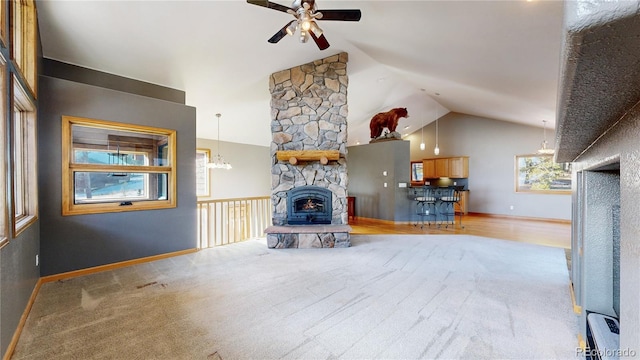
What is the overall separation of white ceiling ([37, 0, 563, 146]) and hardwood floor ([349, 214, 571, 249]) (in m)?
2.53

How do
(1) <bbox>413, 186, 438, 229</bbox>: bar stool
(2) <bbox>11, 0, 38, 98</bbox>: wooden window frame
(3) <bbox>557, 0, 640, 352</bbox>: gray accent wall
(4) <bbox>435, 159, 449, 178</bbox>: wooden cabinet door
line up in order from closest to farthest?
1. (3) <bbox>557, 0, 640, 352</bbox>: gray accent wall
2. (2) <bbox>11, 0, 38, 98</bbox>: wooden window frame
3. (1) <bbox>413, 186, 438, 229</bbox>: bar stool
4. (4) <bbox>435, 159, 449, 178</bbox>: wooden cabinet door

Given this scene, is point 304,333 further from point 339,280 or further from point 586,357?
point 586,357

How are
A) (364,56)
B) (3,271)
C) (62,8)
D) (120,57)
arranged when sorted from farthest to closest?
1. (364,56)
2. (120,57)
3. (62,8)
4. (3,271)

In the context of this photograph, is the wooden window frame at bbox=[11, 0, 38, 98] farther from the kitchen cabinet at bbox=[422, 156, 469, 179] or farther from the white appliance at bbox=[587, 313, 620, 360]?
the kitchen cabinet at bbox=[422, 156, 469, 179]

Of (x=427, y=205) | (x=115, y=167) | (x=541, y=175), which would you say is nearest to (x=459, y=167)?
(x=541, y=175)

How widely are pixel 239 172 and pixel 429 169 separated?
6.66 meters

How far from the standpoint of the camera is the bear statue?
733cm

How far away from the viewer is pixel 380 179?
295 inches

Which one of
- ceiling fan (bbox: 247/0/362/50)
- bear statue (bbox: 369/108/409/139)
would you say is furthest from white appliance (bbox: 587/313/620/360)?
bear statue (bbox: 369/108/409/139)

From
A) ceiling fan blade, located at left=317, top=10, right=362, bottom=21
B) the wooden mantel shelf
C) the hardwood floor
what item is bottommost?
the hardwood floor

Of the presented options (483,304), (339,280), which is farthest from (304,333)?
(483,304)

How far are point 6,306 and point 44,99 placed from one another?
2.53m

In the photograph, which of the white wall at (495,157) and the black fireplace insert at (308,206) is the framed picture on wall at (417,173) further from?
the black fireplace insert at (308,206)

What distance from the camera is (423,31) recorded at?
10.6 feet
